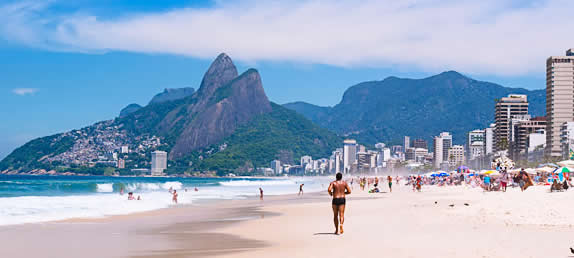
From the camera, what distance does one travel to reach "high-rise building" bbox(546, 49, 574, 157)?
509ft

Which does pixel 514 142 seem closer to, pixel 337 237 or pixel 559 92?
pixel 559 92

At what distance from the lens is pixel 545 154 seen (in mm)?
139750

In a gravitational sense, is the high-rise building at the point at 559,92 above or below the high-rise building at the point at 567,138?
above

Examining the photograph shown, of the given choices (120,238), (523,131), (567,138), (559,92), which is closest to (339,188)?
(120,238)

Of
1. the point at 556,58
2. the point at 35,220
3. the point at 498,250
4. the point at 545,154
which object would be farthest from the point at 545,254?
the point at 556,58

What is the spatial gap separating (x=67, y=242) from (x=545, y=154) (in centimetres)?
14202

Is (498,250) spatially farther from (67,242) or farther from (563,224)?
(67,242)

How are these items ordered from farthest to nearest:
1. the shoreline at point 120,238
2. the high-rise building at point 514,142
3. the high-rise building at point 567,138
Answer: the high-rise building at point 514,142
the high-rise building at point 567,138
the shoreline at point 120,238

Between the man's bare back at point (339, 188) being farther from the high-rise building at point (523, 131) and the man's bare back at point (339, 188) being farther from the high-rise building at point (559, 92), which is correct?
the high-rise building at point (523, 131)

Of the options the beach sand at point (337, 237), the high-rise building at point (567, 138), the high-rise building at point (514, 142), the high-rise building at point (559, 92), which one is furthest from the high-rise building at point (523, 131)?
the beach sand at point (337, 237)

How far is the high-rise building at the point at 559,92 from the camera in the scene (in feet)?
509

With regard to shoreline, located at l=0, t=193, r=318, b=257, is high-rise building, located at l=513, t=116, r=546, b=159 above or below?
above

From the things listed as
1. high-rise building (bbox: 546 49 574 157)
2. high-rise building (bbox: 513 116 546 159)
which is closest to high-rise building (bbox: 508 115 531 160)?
high-rise building (bbox: 513 116 546 159)

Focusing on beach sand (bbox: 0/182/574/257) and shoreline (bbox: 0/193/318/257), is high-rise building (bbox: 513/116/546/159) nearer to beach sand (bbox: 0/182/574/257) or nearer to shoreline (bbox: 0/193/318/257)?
beach sand (bbox: 0/182/574/257)
